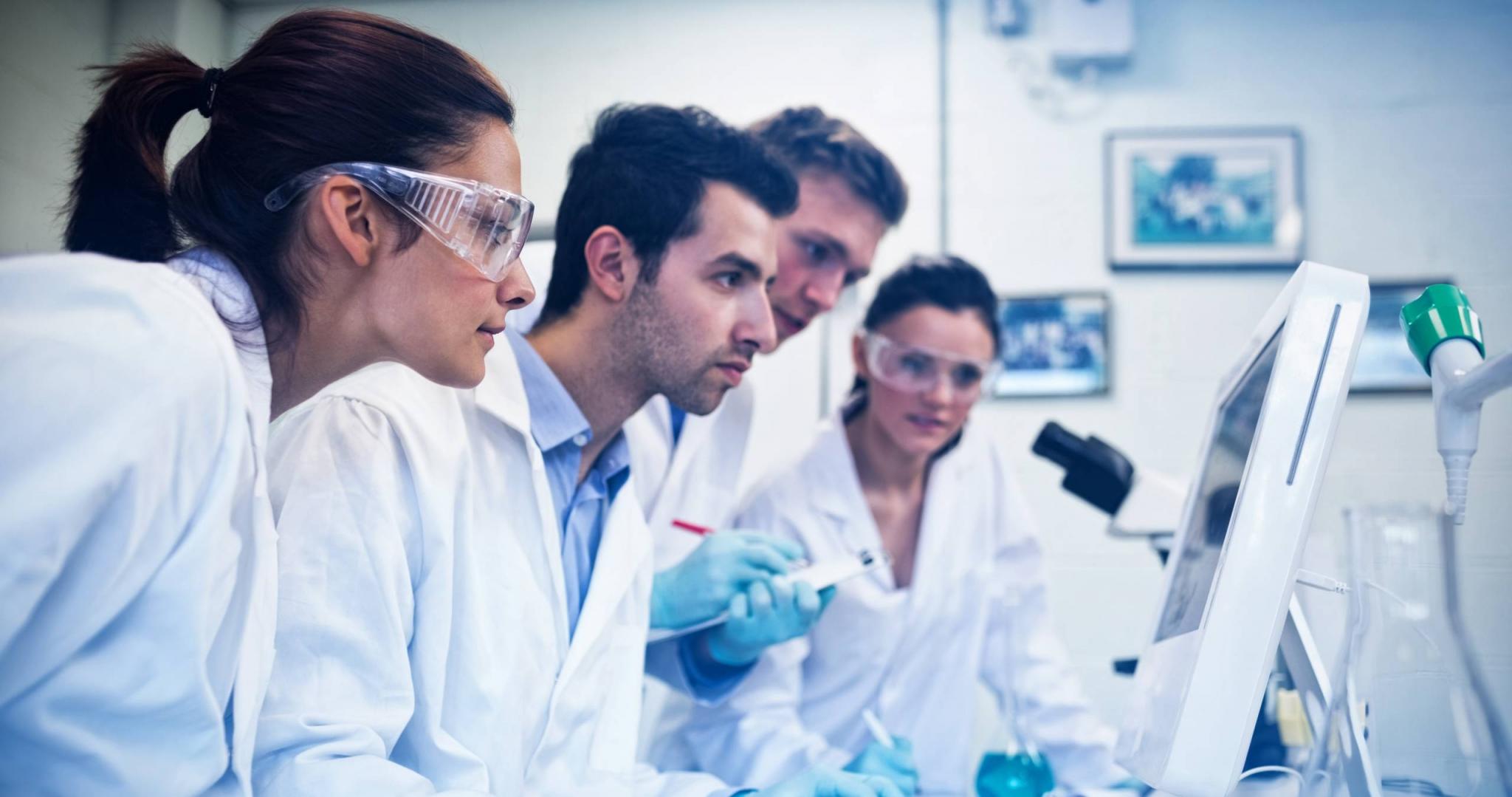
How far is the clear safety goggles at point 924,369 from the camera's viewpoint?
1.99 meters

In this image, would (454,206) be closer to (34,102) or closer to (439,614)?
(439,614)

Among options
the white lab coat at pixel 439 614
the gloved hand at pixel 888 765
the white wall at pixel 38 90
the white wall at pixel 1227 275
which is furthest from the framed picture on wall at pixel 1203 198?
the white wall at pixel 38 90

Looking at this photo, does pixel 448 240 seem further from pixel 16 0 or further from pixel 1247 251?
pixel 1247 251

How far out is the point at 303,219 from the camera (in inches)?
37.0

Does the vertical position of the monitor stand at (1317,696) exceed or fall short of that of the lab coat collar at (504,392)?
it falls short

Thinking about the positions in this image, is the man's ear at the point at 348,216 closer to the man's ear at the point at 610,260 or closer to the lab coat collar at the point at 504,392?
the lab coat collar at the point at 504,392

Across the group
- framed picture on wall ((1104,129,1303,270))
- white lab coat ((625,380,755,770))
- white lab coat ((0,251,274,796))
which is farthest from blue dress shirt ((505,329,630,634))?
framed picture on wall ((1104,129,1303,270))

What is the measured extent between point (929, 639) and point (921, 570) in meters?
0.13

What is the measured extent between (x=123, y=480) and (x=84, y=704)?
A: 162 millimetres

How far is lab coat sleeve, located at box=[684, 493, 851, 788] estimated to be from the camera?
1.55 metres

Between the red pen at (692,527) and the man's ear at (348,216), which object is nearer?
the man's ear at (348,216)

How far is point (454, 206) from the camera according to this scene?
0.97 metres

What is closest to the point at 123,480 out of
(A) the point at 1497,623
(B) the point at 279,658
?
(B) the point at 279,658

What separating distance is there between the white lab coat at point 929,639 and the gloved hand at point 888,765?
336 mm
